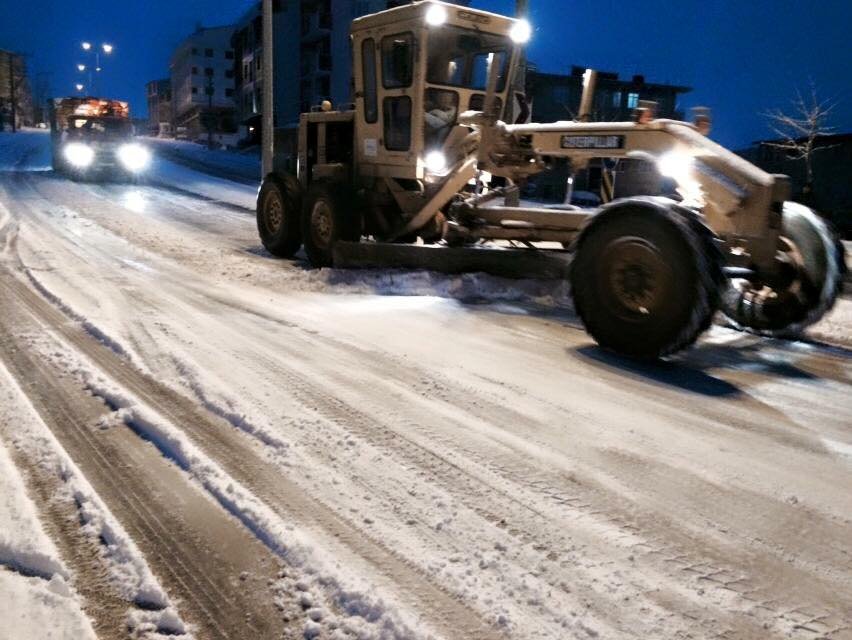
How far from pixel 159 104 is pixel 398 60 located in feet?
332

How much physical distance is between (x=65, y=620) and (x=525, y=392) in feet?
9.75

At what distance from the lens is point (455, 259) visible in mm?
8180

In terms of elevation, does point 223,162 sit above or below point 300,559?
above

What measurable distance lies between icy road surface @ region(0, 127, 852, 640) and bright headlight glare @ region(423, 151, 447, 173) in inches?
120

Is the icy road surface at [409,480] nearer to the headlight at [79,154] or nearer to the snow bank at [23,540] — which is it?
the snow bank at [23,540]

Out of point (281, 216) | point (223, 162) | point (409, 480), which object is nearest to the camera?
point (409, 480)

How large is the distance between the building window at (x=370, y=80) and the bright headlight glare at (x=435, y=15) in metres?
1.03

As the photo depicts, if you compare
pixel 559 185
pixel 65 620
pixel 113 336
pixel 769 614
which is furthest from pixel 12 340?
pixel 559 185

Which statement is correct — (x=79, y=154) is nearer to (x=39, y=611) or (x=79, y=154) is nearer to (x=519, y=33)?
(x=519, y=33)

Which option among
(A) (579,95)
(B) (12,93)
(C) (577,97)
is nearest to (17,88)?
(B) (12,93)

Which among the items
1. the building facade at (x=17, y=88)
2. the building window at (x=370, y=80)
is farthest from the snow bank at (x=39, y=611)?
the building facade at (x=17, y=88)

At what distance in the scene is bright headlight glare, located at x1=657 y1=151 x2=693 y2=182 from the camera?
18.7ft

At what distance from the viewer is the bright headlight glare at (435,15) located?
8.38m

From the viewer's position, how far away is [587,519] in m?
3.05
